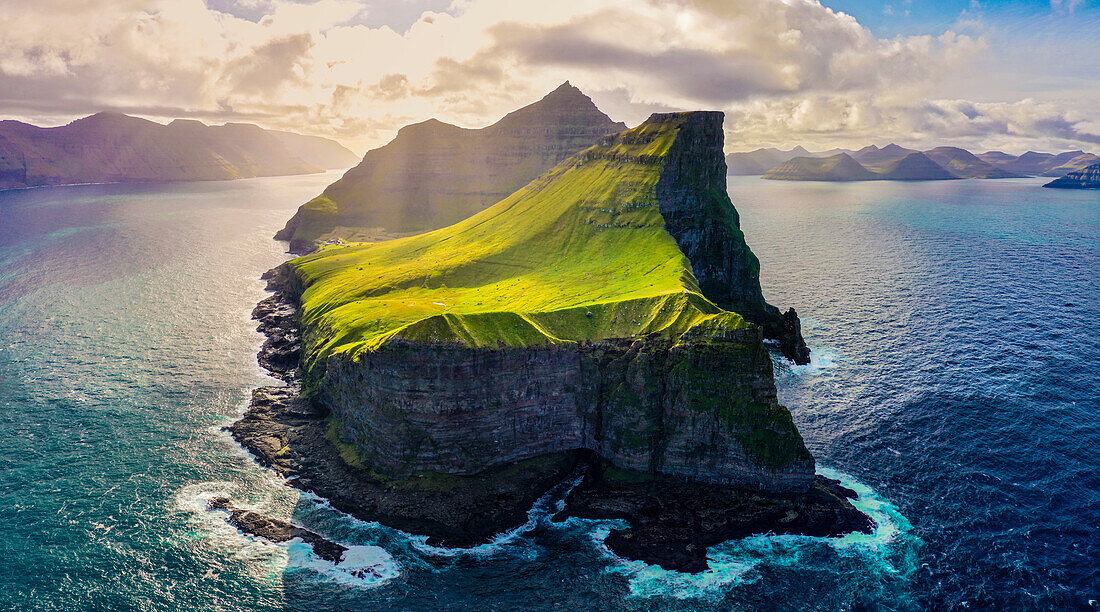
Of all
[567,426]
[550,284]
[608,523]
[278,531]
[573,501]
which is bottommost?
[278,531]

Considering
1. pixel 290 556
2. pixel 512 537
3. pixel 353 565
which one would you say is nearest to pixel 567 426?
pixel 512 537

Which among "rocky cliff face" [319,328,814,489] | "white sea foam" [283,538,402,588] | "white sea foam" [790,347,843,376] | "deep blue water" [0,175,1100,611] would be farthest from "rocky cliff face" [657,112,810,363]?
"white sea foam" [283,538,402,588]

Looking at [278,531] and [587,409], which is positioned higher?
[587,409]

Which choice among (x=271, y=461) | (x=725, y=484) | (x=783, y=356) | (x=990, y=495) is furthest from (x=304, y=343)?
(x=990, y=495)

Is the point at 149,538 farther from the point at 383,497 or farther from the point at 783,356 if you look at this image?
the point at 783,356

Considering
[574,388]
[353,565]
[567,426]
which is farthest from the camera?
[567,426]

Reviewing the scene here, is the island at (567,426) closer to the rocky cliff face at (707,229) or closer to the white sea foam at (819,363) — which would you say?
the white sea foam at (819,363)

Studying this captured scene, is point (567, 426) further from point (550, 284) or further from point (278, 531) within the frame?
point (278, 531)

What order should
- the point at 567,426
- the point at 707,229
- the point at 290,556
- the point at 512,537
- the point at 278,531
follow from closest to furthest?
the point at 290,556 < the point at 512,537 < the point at 278,531 < the point at 567,426 < the point at 707,229
